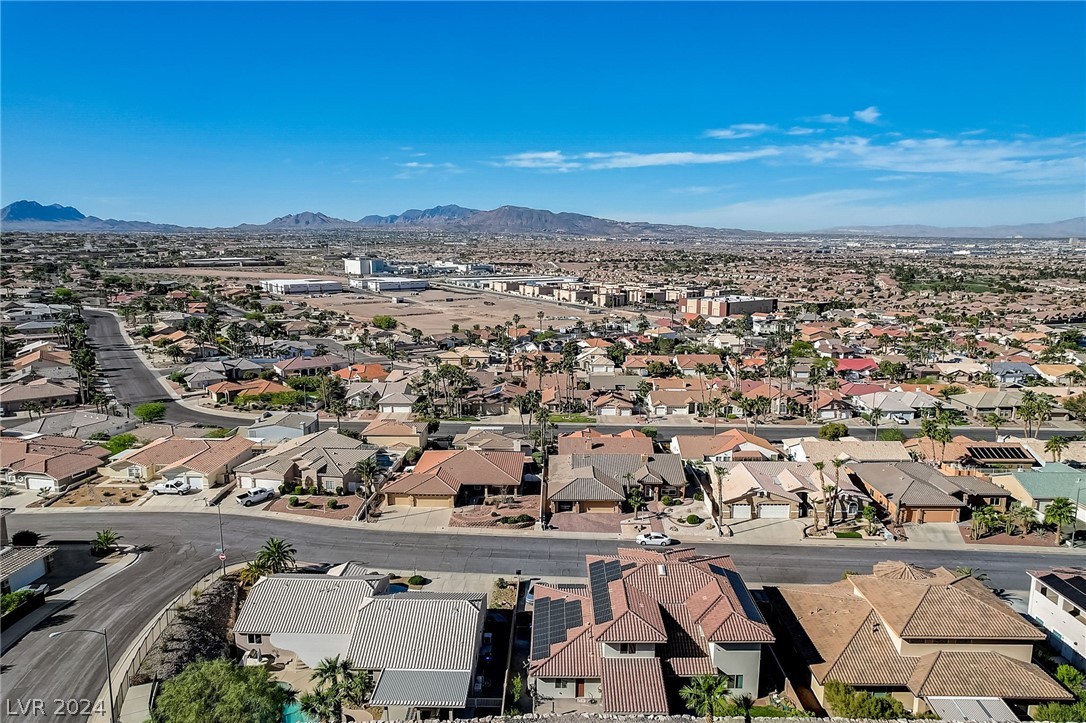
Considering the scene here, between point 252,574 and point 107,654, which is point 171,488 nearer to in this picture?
point 252,574

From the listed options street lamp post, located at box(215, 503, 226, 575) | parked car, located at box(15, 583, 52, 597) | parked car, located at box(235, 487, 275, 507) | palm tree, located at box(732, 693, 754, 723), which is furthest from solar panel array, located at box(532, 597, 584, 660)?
parked car, located at box(235, 487, 275, 507)

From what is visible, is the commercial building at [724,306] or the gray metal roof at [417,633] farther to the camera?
the commercial building at [724,306]

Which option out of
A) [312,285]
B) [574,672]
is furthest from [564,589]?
[312,285]

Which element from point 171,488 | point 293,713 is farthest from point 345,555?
point 171,488

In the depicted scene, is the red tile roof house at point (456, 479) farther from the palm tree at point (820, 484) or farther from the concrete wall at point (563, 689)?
the concrete wall at point (563, 689)

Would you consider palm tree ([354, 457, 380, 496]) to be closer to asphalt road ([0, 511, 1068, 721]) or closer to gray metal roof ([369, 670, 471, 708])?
asphalt road ([0, 511, 1068, 721])

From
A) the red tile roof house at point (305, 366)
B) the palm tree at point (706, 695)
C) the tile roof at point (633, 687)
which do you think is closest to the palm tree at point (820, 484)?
the tile roof at point (633, 687)
